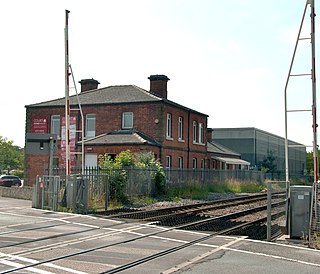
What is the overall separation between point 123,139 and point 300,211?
81.0 feet

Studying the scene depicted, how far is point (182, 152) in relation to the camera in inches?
1690

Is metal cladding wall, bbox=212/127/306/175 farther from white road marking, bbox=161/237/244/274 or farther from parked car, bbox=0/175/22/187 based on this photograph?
white road marking, bbox=161/237/244/274

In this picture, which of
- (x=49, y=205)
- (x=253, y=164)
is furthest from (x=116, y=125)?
(x=253, y=164)

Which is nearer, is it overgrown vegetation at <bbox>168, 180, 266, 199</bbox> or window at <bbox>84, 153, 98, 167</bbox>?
overgrown vegetation at <bbox>168, 180, 266, 199</bbox>

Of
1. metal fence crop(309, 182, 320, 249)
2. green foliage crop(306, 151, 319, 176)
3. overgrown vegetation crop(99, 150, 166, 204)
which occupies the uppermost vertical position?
green foliage crop(306, 151, 319, 176)

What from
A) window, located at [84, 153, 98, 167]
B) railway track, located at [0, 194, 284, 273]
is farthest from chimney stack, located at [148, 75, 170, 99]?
railway track, located at [0, 194, 284, 273]

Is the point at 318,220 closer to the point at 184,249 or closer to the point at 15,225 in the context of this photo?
the point at 184,249

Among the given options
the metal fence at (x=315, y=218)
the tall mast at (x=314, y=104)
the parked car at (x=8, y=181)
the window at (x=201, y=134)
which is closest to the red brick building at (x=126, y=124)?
the window at (x=201, y=134)

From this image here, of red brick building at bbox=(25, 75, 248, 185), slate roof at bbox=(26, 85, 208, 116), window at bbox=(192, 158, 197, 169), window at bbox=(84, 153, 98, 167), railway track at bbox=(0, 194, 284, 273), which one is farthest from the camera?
window at bbox=(192, 158, 197, 169)

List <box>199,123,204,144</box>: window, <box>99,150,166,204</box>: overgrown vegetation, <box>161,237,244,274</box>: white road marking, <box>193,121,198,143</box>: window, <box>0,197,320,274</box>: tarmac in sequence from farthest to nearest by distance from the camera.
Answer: <box>199,123,204,144</box>: window → <box>193,121,198,143</box>: window → <box>99,150,166,204</box>: overgrown vegetation → <box>0,197,320,274</box>: tarmac → <box>161,237,244,274</box>: white road marking

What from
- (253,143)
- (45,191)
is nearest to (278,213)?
(45,191)

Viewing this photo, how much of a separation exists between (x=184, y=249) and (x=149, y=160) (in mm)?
19538

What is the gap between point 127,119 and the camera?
39.6 meters

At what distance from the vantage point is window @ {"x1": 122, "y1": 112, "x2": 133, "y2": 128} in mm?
39297
